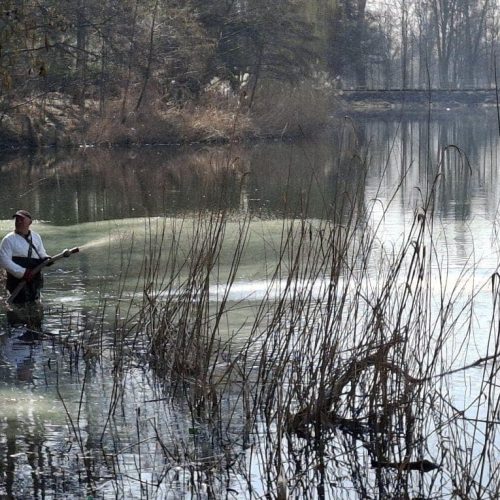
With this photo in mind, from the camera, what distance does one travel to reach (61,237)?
15156 mm

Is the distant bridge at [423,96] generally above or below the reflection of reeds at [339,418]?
above

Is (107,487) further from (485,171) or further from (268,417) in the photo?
(485,171)

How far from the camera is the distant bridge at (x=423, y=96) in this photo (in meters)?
57.4

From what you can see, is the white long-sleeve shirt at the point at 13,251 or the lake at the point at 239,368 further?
the white long-sleeve shirt at the point at 13,251

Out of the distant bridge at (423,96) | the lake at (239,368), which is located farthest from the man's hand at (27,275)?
the distant bridge at (423,96)

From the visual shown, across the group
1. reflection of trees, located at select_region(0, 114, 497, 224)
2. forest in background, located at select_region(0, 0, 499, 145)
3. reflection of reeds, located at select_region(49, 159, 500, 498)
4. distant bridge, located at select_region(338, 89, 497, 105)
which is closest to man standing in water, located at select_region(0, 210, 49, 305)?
reflection of reeds, located at select_region(49, 159, 500, 498)

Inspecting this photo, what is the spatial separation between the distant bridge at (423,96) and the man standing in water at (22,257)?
45.1 metres

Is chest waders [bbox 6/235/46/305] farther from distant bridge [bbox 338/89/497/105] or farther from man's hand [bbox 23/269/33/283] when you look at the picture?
distant bridge [bbox 338/89/497/105]

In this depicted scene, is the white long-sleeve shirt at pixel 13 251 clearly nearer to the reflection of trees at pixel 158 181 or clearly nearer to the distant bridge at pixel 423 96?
the reflection of trees at pixel 158 181

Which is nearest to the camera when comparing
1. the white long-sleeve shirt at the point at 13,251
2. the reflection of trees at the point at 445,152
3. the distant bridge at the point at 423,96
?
the white long-sleeve shirt at the point at 13,251

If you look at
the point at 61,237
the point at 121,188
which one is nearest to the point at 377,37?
Result: the point at 121,188

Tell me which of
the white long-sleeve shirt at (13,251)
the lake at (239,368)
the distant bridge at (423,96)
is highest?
the distant bridge at (423,96)

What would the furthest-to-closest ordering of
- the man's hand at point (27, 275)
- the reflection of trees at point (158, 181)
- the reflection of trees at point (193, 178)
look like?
1. the reflection of trees at point (158, 181)
2. the reflection of trees at point (193, 178)
3. the man's hand at point (27, 275)

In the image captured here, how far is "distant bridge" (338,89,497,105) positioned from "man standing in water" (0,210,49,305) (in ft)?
148
